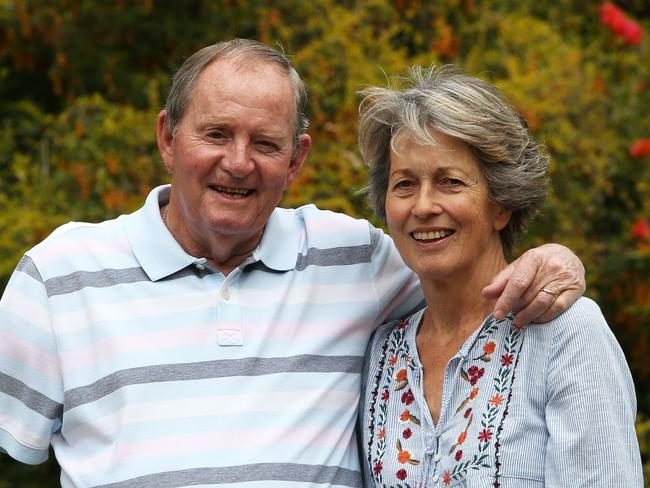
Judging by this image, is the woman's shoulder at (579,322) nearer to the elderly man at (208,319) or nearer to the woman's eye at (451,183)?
the elderly man at (208,319)

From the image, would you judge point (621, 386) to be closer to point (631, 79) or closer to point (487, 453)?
point (487, 453)

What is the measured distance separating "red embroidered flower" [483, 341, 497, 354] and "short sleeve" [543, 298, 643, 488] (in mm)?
178

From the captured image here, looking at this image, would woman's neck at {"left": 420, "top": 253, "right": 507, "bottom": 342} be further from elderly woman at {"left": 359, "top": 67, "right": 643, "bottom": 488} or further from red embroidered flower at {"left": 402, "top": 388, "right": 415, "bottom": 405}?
red embroidered flower at {"left": 402, "top": 388, "right": 415, "bottom": 405}

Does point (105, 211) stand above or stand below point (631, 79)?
below

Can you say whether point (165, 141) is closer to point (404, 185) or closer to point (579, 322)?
point (404, 185)

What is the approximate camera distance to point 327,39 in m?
5.07

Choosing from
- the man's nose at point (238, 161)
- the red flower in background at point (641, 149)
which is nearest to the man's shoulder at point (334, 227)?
the man's nose at point (238, 161)

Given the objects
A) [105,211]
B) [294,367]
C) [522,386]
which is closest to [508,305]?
[522,386]

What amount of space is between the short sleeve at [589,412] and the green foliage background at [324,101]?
81.9 inches

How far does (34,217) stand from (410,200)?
2.30m

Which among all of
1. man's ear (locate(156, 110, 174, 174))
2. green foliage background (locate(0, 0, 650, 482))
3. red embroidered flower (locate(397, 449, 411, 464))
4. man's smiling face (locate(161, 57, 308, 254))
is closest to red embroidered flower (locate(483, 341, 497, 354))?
red embroidered flower (locate(397, 449, 411, 464))

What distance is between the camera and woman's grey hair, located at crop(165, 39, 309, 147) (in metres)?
2.98

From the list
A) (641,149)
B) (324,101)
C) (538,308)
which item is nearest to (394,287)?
(538,308)

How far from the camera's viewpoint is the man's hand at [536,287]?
2594mm
